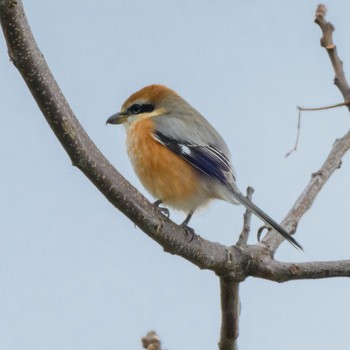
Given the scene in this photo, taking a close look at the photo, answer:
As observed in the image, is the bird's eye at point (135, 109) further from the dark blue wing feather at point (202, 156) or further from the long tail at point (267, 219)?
the long tail at point (267, 219)

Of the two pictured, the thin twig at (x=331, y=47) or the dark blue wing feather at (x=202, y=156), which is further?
the dark blue wing feather at (x=202, y=156)

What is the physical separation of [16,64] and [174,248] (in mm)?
1147

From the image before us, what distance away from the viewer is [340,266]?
3.18m

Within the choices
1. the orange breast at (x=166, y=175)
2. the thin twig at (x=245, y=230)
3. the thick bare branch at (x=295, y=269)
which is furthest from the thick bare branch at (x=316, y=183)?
the orange breast at (x=166, y=175)

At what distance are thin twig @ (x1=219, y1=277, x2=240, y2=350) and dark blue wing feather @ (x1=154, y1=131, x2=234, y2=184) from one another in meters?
0.99

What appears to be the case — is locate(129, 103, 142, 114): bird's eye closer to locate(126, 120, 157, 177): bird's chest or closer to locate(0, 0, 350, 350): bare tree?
locate(126, 120, 157, 177): bird's chest

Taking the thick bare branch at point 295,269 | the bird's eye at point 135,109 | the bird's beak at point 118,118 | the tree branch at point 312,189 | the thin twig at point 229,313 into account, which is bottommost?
the thin twig at point 229,313

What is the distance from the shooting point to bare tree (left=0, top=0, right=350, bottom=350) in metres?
2.29

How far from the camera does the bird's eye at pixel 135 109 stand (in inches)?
198

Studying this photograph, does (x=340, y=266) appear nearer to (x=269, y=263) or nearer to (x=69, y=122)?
(x=269, y=263)

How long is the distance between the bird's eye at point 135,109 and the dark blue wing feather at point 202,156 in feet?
2.05

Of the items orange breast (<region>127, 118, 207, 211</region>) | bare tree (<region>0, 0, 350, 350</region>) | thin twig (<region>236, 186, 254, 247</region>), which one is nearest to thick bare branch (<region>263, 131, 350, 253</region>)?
bare tree (<region>0, 0, 350, 350</region>)

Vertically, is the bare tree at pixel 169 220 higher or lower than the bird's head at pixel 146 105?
lower

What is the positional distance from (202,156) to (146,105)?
88 centimetres
